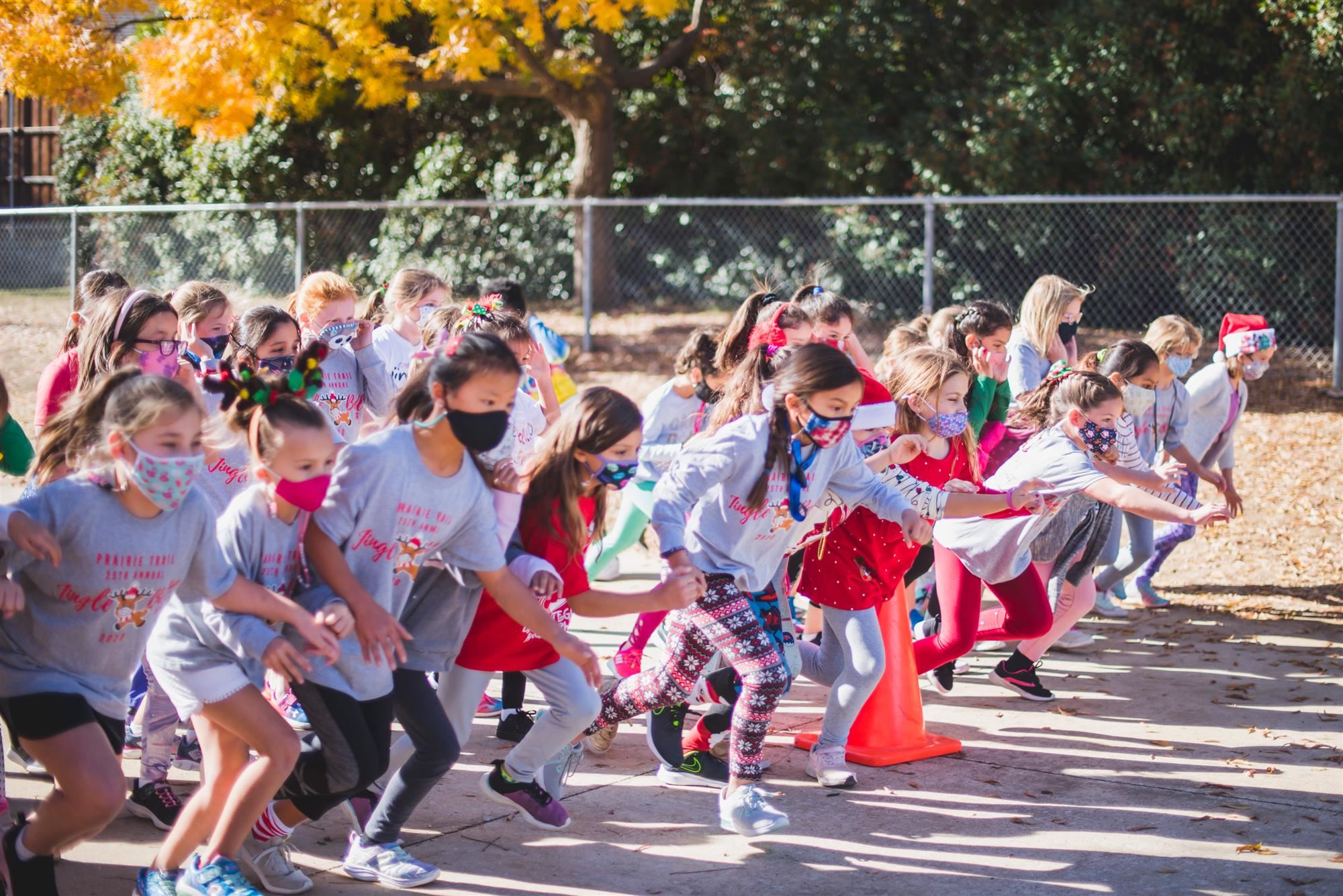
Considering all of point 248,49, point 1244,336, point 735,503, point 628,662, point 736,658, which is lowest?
point 628,662

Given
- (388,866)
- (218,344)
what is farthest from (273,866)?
(218,344)

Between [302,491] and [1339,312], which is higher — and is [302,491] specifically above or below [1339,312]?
below

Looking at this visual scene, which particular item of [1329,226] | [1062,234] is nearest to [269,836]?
[1062,234]

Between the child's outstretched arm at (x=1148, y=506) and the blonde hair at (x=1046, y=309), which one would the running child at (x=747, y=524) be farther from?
the blonde hair at (x=1046, y=309)

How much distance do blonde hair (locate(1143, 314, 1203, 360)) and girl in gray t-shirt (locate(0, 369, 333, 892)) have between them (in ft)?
18.5

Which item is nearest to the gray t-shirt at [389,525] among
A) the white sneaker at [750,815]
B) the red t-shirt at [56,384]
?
the white sneaker at [750,815]

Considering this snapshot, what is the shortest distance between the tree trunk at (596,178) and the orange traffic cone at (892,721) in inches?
391

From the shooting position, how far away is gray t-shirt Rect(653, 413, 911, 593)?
4.52m

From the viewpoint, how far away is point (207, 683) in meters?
3.71

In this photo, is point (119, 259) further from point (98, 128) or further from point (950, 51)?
point (950, 51)

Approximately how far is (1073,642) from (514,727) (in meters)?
3.29

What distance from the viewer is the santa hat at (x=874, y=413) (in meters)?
5.25

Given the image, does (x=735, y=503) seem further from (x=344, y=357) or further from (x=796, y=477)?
(x=344, y=357)

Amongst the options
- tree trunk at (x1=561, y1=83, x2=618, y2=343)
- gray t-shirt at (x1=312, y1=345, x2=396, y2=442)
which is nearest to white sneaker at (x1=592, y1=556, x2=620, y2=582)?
gray t-shirt at (x1=312, y1=345, x2=396, y2=442)
